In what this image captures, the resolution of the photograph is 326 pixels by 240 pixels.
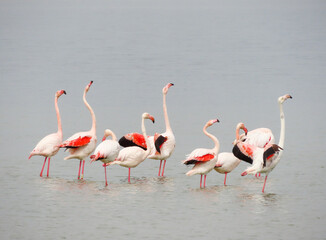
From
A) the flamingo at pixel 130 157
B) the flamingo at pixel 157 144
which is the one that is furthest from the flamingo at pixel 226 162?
the flamingo at pixel 130 157

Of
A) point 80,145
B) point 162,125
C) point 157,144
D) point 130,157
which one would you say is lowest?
point 130,157

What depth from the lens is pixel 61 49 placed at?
37781 mm

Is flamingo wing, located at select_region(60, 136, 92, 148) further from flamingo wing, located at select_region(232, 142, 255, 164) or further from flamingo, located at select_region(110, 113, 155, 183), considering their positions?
flamingo wing, located at select_region(232, 142, 255, 164)

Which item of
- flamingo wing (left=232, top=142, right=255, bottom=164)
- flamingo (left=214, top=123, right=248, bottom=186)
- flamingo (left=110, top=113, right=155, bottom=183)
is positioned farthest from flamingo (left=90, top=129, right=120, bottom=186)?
flamingo wing (left=232, top=142, right=255, bottom=164)

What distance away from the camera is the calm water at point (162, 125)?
9.59 metres

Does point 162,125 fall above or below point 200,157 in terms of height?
above

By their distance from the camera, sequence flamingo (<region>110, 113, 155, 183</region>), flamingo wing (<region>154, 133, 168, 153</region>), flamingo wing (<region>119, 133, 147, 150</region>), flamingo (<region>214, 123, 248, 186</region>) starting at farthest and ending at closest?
flamingo wing (<region>119, 133, 147, 150</region>) < flamingo wing (<region>154, 133, 168, 153</region>) < flamingo (<region>110, 113, 155, 183</region>) < flamingo (<region>214, 123, 248, 186</region>)

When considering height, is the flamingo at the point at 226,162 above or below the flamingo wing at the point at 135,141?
below

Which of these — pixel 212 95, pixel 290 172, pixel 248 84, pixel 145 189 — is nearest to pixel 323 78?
pixel 248 84

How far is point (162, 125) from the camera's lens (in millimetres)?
17109

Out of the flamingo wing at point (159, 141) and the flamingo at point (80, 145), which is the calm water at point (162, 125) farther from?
the flamingo wing at point (159, 141)

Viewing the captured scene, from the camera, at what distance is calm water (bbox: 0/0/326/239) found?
9.59 m

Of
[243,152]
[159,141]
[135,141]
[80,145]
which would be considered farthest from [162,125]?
[243,152]

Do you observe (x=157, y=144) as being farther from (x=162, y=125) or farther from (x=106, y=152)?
(x=162, y=125)
